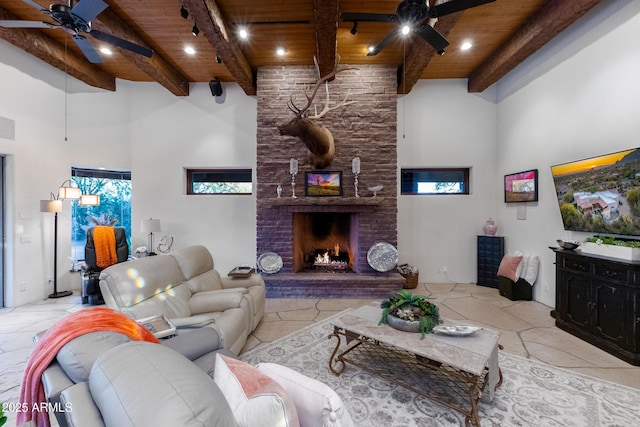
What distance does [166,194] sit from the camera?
5.15 metres

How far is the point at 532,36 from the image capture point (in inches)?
135

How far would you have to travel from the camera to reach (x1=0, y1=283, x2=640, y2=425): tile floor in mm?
2354

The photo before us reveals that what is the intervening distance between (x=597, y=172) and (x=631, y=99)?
770 mm

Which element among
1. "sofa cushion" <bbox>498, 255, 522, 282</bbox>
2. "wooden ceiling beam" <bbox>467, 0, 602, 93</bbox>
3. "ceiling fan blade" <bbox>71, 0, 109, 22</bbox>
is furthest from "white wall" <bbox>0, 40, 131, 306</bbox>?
"sofa cushion" <bbox>498, 255, 522, 282</bbox>

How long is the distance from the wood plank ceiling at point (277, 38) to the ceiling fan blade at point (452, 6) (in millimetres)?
563

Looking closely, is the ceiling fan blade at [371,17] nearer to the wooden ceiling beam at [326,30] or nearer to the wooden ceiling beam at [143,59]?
the wooden ceiling beam at [326,30]

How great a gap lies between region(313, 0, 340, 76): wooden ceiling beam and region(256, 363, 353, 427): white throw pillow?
10.6 ft

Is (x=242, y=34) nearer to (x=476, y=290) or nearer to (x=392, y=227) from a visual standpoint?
(x=392, y=227)

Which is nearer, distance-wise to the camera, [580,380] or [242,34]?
[580,380]

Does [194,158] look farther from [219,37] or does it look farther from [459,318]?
[459,318]

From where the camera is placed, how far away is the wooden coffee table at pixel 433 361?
5.47 ft

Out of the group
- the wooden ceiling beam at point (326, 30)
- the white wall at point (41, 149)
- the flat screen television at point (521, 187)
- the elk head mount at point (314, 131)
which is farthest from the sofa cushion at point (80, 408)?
the flat screen television at point (521, 187)

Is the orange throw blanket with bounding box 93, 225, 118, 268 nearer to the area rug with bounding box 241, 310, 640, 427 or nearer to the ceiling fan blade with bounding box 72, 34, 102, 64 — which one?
the ceiling fan blade with bounding box 72, 34, 102, 64

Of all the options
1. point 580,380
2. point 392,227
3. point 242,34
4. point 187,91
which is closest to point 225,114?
point 187,91
